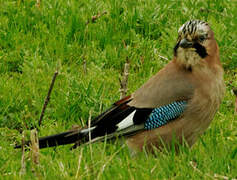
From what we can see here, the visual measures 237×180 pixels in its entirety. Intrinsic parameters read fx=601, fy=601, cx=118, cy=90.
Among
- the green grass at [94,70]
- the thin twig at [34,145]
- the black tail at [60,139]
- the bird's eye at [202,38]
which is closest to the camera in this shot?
the thin twig at [34,145]

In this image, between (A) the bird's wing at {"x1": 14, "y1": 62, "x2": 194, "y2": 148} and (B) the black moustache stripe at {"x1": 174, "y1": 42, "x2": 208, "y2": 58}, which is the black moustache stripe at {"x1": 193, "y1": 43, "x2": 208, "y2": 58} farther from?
(A) the bird's wing at {"x1": 14, "y1": 62, "x2": 194, "y2": 148}

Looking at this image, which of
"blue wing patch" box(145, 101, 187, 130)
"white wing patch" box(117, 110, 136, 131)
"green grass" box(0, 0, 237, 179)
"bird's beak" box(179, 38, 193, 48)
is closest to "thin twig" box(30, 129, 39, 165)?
"green grass" box(0, 0, 237, 179)

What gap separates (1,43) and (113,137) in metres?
2.75

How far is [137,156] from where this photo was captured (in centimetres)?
490

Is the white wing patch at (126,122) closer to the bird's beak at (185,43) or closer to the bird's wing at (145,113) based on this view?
the bird's wing at (145,113)

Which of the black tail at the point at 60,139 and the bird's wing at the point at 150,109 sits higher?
the bird's wing at the point at 150,109

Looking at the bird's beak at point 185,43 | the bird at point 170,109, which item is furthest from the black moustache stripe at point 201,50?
the bird's beak at point 185,43

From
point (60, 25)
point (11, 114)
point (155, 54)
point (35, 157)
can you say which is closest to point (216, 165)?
point (35, 157)

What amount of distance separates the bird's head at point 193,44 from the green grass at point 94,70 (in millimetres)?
689

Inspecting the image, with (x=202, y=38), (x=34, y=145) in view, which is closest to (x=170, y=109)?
(x=202, y=38)

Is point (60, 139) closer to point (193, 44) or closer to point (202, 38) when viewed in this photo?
point (193, 44)

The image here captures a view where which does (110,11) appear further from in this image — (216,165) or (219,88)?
(216,165)

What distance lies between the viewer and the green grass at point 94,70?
175 inches

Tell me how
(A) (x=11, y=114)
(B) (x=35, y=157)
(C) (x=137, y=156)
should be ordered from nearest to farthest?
(B) (x=35, y=157) < (C) (x=137, y=156) < (A) (x=11, y=114)
